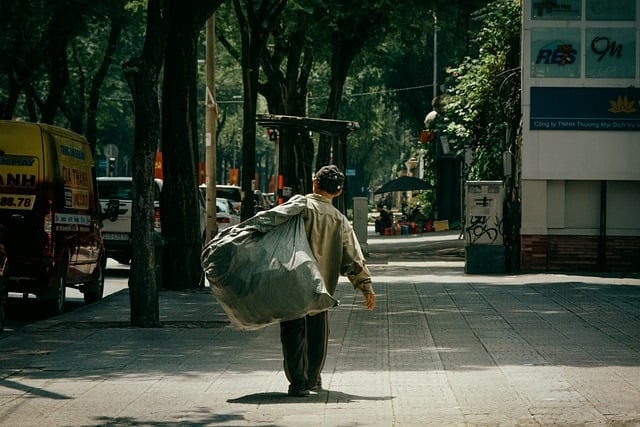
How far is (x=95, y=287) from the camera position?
1920 centimetres

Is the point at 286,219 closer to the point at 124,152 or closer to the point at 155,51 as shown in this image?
the point at 155,51

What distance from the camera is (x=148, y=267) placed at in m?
15.2

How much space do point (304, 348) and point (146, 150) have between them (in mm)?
6289

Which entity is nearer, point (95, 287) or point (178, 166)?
point (95, 287)

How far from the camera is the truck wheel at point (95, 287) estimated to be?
19.0m

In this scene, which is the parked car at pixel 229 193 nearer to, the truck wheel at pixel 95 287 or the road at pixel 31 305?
the road at pixel 31 305

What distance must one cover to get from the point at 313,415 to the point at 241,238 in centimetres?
144

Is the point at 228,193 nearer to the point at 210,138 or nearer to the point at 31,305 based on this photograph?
the point at 210,138

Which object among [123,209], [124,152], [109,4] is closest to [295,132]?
[109,4]

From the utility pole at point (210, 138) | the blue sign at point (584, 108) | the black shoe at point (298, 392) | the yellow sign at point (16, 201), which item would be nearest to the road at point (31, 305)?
the yellow sign at point (16, 201)

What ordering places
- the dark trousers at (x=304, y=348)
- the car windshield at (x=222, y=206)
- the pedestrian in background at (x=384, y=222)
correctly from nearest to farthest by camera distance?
the dark trousers at (x=304, y=348) < the car windshield at (x=222, y=206) < the pedestrian in background at (x=384, y=222)

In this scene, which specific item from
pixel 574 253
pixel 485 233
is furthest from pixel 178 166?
pixel 574 253

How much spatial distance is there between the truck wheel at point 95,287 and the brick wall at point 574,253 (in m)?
9.69

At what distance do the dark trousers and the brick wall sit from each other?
17.0 metres
